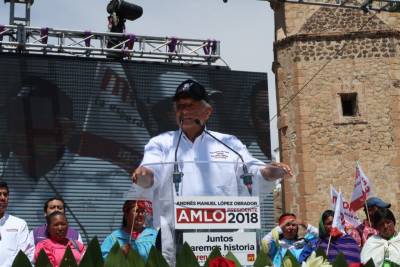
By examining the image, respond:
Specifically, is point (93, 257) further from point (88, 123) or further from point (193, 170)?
point (88, 123)

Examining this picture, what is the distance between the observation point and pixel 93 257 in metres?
2.45

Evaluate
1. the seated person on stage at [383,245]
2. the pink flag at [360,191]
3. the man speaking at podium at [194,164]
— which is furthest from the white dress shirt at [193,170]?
the pink flag at [360,191]

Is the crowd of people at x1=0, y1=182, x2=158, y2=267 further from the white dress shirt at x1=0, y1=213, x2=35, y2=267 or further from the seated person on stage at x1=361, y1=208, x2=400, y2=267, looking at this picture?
the seated person on stage at x1=361, y1=208, x2=400, y2=267

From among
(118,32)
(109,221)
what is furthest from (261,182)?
(118,32)

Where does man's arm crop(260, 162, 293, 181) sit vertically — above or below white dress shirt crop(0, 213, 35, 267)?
above

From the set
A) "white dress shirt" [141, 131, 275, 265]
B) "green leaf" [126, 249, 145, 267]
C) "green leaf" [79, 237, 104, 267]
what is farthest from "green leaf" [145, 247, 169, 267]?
"white dress shirt" [141, 131, 275, 265]

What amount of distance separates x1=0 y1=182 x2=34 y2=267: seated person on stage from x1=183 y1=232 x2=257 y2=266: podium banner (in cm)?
243

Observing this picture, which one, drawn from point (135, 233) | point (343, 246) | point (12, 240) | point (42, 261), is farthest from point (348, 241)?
point (42, 261)

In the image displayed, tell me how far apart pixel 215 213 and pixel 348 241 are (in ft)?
8.04

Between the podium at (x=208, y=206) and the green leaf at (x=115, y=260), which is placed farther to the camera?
the podium at (x=208, y=206)

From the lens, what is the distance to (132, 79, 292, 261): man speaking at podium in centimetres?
308

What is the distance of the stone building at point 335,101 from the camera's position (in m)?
15.0

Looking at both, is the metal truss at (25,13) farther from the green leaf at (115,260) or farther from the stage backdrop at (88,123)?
the green leaf at (115,260)

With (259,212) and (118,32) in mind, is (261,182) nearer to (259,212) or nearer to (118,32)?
(259,212)
